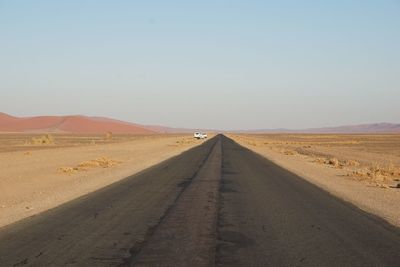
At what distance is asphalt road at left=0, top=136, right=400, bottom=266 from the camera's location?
8445 millimetres

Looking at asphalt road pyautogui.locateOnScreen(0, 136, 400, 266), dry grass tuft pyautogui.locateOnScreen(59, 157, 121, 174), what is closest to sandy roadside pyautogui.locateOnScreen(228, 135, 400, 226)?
asphalt road pyautogui.locateOnScreen(0, 136, 400, 266)

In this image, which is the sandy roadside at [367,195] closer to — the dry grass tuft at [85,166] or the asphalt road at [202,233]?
the asphalt road at [202,233]

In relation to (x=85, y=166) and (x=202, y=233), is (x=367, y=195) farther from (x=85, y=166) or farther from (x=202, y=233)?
(x=85, y=166)

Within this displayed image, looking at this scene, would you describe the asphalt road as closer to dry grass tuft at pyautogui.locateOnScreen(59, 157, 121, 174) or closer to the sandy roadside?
the sandy roadside

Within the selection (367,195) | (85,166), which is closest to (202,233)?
(367,195)

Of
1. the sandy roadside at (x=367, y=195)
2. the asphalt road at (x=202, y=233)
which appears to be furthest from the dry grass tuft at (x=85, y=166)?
the sandy roadside at (x=367, y=195)

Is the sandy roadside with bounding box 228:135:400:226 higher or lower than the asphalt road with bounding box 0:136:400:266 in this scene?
lower

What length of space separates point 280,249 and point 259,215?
3.90 meters

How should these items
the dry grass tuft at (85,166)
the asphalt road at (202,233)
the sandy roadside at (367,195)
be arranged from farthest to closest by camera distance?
the dry grass tuft at (85,166) → the sandy roadside at (367,195) → the asphalt road at (202,233)

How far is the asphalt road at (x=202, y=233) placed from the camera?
27.7 ft

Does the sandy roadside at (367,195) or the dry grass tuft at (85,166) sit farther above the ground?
the dry grass tuft at (85,166)

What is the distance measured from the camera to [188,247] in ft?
30.3

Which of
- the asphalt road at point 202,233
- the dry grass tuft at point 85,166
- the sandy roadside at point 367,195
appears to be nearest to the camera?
the asphalt road at point 202,233

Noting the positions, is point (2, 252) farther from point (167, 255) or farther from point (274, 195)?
point (274, 195)
